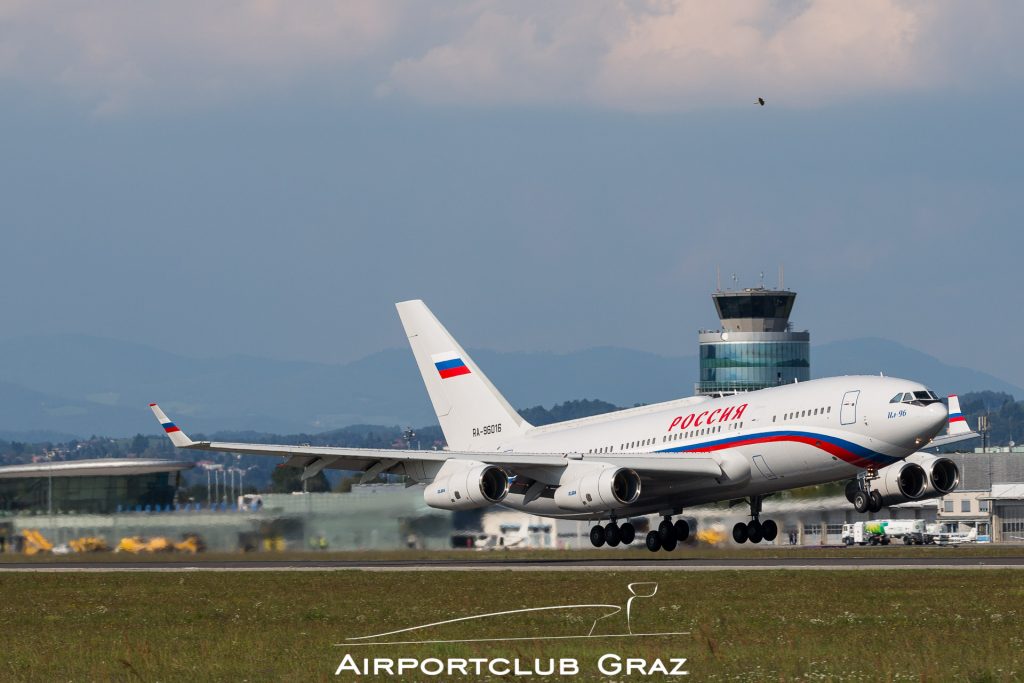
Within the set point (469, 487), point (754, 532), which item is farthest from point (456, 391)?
point (754, 532)

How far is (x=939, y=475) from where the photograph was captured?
56562mm

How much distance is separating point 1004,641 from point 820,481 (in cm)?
2584

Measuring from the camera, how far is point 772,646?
2888 cm

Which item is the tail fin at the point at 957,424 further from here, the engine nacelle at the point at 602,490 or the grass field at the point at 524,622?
the engine nacelle at the point at 602,490

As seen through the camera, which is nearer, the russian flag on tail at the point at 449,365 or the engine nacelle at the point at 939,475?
the engine nacelle at the point at 939,475

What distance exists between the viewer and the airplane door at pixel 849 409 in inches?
2068

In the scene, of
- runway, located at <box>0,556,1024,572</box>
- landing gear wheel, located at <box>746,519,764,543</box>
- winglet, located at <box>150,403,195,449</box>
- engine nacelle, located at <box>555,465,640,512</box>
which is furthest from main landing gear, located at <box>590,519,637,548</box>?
winglet, located at <box>150,403,195,449</box>

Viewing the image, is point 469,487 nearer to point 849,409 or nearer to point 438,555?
point 438,555

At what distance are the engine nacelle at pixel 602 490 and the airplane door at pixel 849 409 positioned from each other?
772cm

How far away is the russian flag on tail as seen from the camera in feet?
227

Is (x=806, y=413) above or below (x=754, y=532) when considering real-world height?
above

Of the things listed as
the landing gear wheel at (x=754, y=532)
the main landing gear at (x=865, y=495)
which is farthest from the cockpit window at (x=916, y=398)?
the landing gear wheel at (x=754, y=532)

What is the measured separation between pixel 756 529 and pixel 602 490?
7.56m

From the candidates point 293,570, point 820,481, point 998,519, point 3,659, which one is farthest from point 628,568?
point 998,519
